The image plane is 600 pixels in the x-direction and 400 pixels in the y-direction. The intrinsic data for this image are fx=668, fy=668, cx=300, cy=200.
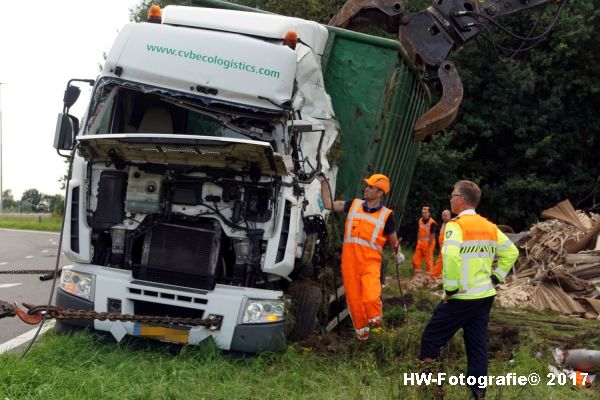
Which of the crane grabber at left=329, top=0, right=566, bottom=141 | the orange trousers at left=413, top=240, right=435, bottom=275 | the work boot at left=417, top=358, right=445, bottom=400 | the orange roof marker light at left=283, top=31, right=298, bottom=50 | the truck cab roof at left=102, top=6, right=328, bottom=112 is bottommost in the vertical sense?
the orange trousers at left=413, top=240, right=435, bottom=275

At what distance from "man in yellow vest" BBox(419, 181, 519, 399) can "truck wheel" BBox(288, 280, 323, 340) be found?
4.28 feet

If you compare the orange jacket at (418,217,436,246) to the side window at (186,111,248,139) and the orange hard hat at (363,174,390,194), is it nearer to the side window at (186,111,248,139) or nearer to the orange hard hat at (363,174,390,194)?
the orange hard hat at (363,174,390,194)

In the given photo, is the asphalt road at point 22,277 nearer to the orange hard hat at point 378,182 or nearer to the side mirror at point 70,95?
the side mirror at point 70,95

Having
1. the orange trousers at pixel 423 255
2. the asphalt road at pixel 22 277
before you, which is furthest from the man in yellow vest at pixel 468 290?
the orange trousers at pixel 423 255

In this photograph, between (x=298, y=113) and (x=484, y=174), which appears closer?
(x=298, y=113)

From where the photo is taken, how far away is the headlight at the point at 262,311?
5.12 m

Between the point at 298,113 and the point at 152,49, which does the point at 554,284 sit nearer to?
the point at 298,113

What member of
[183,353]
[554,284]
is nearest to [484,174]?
[554,284]

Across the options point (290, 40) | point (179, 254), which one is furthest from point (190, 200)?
point (290, 40)

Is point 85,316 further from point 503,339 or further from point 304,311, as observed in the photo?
point 503,339

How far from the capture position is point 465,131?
56.5ft

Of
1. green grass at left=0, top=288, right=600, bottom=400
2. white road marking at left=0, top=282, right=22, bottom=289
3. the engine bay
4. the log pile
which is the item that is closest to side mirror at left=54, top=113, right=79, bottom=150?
the engine bay

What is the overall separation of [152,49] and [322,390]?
2.98 m

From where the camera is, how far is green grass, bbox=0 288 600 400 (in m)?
Answer: 4.22
